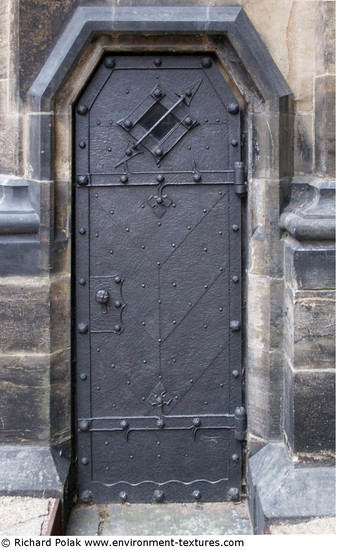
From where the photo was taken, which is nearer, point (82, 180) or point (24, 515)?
point (24, 515)

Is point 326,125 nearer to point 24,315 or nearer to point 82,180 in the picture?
point 82,180

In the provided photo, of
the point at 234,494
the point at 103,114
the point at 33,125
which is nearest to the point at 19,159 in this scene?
the point at 33,125

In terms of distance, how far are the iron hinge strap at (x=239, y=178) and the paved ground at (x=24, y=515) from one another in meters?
1.83

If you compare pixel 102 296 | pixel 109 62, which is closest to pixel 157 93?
pixel 109 62

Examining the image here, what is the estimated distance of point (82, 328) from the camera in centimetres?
390

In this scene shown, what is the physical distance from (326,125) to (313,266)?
0.67 meters

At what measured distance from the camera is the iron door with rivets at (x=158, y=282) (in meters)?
3.79

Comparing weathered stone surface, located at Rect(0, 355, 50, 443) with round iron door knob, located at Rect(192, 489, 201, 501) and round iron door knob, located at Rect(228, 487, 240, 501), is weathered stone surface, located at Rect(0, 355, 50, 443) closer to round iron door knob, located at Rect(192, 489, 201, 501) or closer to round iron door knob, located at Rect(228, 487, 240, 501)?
round iron door knob, located at Rect(192, 489, 201, 501)

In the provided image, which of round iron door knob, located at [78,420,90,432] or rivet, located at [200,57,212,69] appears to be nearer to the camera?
rivet, located at [200,57,212,69]

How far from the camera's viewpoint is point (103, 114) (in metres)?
3.80

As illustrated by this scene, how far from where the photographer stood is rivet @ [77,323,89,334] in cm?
390

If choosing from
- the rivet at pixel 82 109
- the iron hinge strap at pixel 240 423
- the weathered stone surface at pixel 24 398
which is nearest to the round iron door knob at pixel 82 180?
the rivet at pixel 82 109

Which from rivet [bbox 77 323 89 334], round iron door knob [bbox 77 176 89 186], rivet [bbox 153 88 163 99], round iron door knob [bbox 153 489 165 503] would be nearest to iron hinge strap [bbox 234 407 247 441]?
round iron door knob [bbox 153 489 165 503]

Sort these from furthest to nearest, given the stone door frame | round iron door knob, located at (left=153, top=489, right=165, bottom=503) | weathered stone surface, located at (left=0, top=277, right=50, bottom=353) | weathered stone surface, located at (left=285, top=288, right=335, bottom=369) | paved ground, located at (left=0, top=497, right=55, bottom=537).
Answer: round iron door knob, located at (left=153, top=489, right=165, bottom=503) < weathered stone surface, located at (left=0, top=277, right=50, bottom=353) < the stone door frame < weathered stone surface, located at (left=285, top=288, right=335, bottom=369) < paved ground, located at (left=0, top=497, right=55, bottom=537)
